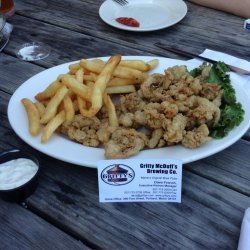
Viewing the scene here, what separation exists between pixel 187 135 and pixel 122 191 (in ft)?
0.81

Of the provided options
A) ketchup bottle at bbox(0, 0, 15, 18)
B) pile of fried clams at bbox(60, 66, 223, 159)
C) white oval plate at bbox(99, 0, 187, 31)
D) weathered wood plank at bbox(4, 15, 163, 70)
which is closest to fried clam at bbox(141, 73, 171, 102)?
pile of fried clams at bbox(60, 66, 223, 159)

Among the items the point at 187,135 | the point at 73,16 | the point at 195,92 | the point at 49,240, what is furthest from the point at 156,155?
A: the point at 73,16

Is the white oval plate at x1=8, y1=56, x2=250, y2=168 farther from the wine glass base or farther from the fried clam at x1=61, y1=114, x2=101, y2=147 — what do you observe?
the wine glass base

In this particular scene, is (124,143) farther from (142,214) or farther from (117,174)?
(142,214)

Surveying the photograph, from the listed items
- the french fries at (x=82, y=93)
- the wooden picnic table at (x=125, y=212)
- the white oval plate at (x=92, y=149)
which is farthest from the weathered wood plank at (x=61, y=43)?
the white oval plate at (x=92, y=149)

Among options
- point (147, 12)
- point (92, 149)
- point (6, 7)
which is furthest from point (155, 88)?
point (6, 7)

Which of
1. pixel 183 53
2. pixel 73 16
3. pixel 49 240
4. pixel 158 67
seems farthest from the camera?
pixel 73 16

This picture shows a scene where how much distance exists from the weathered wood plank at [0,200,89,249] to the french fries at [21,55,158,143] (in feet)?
0.75

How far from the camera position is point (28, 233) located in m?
1.07

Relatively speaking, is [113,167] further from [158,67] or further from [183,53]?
[183,53]

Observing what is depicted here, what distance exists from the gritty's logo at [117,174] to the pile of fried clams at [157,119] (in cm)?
5

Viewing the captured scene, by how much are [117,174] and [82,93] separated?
31 centimetres

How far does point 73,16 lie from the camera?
7.66 ft

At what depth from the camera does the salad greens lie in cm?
119
